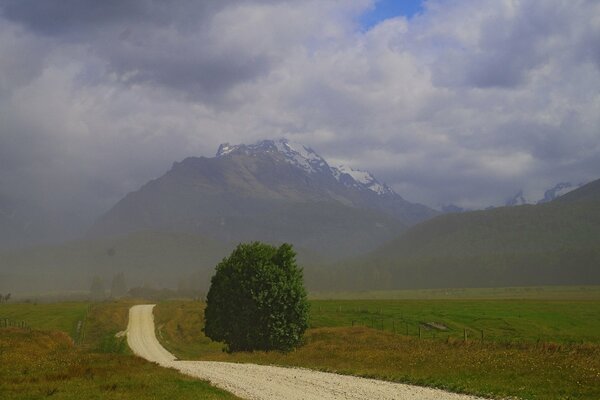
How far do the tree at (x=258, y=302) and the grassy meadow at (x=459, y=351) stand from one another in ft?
11.3

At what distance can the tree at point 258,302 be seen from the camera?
6994 centimetres

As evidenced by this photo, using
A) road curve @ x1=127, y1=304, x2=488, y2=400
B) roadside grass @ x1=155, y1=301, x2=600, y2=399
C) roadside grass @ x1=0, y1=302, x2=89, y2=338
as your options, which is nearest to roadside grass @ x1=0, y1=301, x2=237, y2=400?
road curve @ x1=127, y1=304, x2=488, y2=400

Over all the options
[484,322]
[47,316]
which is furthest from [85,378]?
[47,316]

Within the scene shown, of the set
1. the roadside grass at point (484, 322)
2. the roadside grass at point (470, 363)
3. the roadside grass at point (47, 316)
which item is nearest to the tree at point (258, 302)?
the roadside grass at point (470, 363)

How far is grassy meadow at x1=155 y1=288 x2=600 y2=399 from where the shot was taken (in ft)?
109

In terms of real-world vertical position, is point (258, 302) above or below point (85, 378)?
above

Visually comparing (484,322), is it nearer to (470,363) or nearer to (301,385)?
(470,363)

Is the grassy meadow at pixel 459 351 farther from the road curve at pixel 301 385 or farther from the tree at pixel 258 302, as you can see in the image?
the tree at pixel 258 302

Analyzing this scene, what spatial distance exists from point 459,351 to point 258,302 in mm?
28422

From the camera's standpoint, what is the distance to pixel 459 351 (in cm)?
4912

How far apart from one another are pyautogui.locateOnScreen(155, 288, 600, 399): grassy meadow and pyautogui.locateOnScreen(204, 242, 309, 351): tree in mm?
3429

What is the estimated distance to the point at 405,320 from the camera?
→ 4055 inches

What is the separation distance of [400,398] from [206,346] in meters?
71.4

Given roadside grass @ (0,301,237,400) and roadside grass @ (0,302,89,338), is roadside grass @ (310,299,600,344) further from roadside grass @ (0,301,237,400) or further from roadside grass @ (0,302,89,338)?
roadside grass @ (0,302,89,338)
